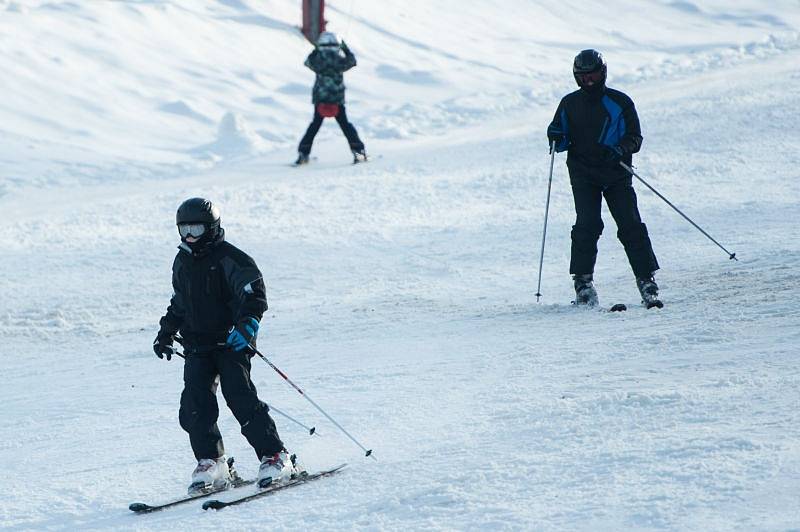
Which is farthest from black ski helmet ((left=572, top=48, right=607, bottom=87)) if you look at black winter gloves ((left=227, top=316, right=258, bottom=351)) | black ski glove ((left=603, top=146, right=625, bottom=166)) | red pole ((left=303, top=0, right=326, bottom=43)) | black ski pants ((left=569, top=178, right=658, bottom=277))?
red pole ((left=303, top=0, right=326, bottom=43))

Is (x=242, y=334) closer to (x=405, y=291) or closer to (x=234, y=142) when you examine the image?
(x=405, y=291)

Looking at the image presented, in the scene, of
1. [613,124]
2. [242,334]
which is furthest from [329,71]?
[242,334]

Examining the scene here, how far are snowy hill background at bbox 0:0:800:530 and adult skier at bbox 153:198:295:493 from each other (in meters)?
0.29

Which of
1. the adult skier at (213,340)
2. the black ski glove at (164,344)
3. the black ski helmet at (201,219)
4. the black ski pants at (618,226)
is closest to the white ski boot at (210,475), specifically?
the adult skier at (213,340)

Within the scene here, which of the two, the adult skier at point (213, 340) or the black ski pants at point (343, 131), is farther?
the black ski pants at point (343, 131)

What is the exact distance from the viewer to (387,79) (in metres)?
25.1

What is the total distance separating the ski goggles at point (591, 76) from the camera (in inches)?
306

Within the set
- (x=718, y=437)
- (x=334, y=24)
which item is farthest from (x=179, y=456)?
(x=334, y=24)

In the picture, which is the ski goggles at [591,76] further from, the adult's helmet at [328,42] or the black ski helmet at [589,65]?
the adult's helmet at [328,42]

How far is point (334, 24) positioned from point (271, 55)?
2.28 meters

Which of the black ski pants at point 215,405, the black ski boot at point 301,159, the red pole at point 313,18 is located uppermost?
the red pole at point 313,18

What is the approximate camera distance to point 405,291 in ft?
32.7

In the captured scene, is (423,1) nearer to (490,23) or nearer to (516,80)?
(490,23)

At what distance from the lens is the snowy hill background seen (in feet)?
15.9
